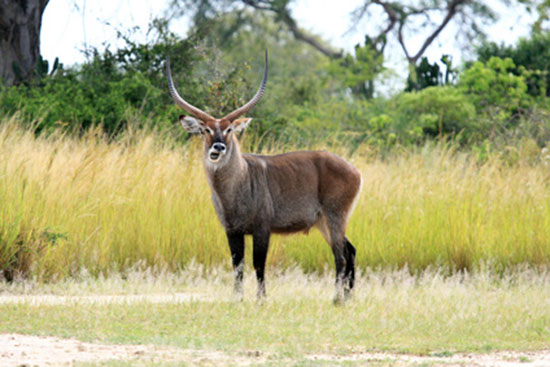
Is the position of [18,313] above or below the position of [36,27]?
below

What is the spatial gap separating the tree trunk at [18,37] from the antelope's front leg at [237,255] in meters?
12.1

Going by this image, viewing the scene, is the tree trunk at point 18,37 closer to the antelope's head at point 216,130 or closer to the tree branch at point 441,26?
the antelope's head at point 216,130

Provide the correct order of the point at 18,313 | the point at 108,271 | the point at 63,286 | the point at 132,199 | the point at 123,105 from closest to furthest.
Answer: the point at 18,313 → the point at 63,286 → the point at 108,271 → the point at 132,199 → the point at 123,105

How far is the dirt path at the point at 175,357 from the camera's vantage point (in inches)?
221

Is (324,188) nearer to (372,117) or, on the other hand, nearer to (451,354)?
(451,354)

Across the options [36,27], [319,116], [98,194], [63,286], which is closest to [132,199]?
[98,194]

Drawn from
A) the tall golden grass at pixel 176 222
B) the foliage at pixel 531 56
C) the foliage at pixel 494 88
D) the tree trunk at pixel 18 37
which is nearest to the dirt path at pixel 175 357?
the tall golden grass at pixel 176 222

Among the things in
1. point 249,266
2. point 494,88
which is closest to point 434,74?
point 494,88

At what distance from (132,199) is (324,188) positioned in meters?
2.98

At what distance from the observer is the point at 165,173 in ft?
36.8

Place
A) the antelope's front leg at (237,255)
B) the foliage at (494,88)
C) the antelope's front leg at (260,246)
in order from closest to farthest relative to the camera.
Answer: the antelope's front leg at (260,246) < the antelope's front leg at (237,255) < the foliage at (494,88)

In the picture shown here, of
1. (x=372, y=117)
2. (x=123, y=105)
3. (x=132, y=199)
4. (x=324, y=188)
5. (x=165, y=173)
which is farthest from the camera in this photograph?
(x=372, y=117)

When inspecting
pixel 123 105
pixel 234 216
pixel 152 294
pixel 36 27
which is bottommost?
pixel 152 294

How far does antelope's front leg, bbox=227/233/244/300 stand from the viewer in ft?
25.7
